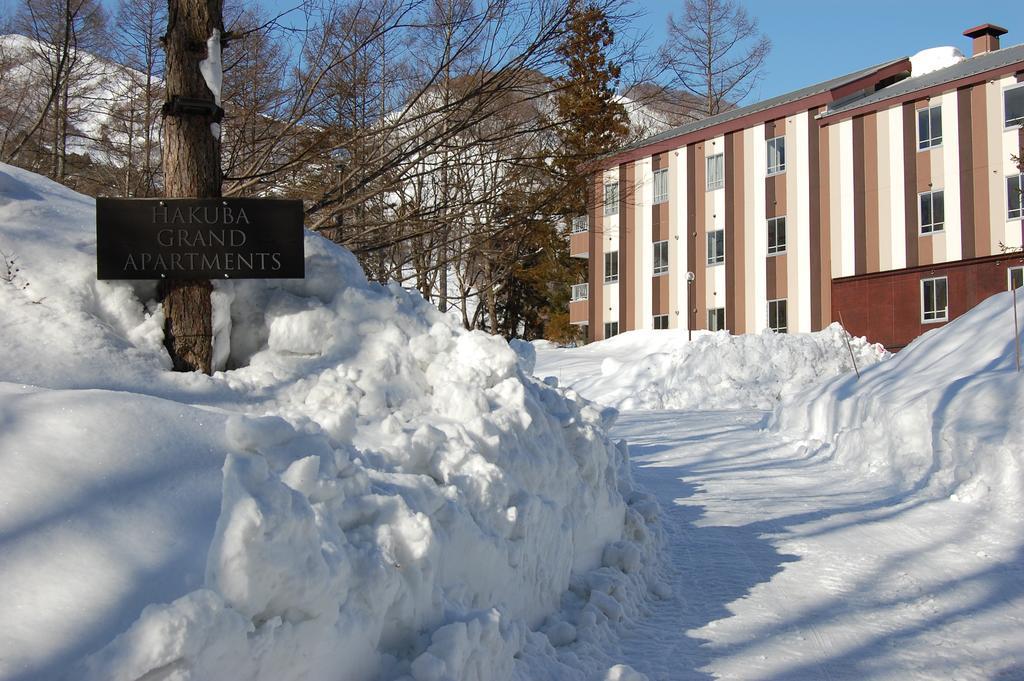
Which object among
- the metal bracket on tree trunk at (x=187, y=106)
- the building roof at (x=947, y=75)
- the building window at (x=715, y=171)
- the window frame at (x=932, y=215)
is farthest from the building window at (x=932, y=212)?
the metal bracket on tree trunk at (x=187, y=106)

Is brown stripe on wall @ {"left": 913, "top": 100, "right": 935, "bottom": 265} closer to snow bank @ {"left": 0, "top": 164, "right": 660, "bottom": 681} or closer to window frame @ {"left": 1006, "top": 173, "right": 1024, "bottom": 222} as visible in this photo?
window frame @ {"left": 1006, "top": 173, "right": 1024, "bottom": 222}

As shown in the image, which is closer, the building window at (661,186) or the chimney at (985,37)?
the chimney at (985,37)

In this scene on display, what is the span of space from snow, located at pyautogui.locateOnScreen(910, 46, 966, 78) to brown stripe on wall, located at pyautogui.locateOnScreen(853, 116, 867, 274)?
17.9 ft

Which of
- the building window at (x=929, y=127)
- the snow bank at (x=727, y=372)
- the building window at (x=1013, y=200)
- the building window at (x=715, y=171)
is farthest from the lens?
the building window at (x=715, y=171)

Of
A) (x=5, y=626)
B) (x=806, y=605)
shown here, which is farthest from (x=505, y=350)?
(x=5, y=626)

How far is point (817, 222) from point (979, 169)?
4959mm

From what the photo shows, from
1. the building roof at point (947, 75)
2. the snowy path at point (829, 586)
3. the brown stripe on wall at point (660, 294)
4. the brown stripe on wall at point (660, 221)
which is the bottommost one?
the snowy path at point (829, 586)

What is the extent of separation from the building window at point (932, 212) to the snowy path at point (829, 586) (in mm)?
19819

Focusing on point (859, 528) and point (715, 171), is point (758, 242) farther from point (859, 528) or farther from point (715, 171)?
point (859, 528)

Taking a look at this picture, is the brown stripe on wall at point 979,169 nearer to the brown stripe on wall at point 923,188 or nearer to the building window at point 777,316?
the brown stripe on wall at point 923,188

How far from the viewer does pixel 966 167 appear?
26.3m

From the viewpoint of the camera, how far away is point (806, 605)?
5.45 meters

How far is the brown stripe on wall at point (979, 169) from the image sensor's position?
85.0 feet

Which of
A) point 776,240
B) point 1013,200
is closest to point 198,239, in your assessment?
point 1013,200
